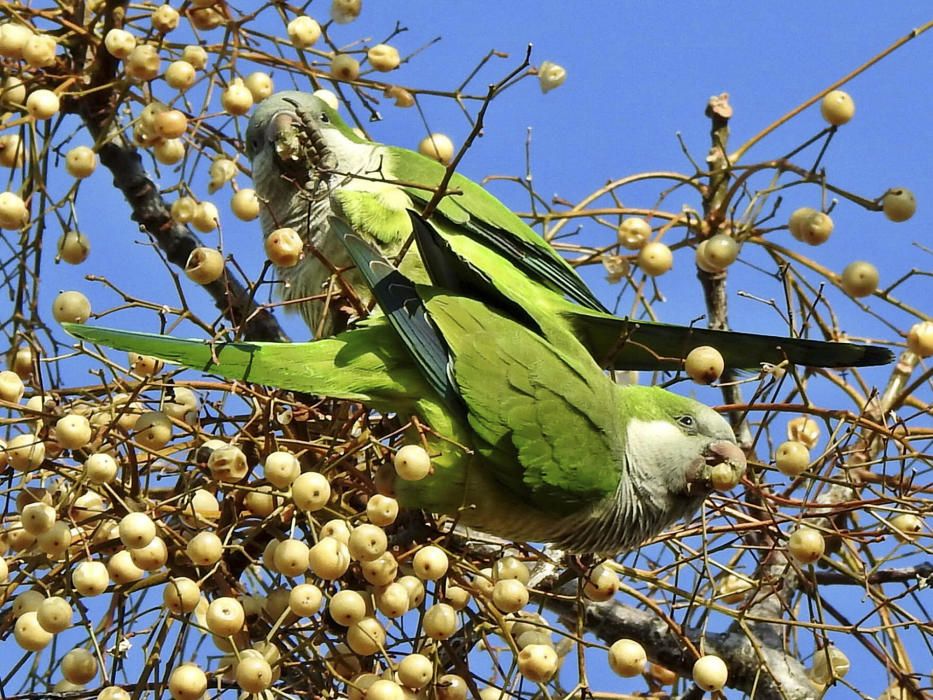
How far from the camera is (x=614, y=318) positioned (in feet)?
10.6

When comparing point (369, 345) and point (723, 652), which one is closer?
point (369, 345)

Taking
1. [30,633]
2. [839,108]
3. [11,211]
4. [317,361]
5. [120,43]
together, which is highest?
[120,43]

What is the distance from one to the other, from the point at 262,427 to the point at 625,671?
943 mm

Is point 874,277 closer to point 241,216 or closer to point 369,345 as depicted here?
point 369,345

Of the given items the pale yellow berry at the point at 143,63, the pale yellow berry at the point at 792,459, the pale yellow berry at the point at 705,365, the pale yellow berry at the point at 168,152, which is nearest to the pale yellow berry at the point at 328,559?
the pale yellow berry at the point at 705,365

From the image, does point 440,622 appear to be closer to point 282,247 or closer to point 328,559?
point 328,559

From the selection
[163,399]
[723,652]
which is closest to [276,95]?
[163,399]

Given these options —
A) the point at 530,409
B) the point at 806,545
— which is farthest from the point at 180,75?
the point at 806,545

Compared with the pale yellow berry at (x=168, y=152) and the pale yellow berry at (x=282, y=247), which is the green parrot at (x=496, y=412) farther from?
the pale yellow berry at (x=168, y=152)

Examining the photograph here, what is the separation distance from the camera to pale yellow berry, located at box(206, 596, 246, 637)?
2.32 metres

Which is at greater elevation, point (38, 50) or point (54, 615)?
point (38, 50)

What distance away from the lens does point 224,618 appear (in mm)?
2322

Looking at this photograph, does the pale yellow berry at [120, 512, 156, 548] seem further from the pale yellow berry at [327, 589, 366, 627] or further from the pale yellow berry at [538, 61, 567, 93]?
the pale yellow berry at [538, 61, 567, 93]

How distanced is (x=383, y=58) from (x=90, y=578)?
5.21 feet
